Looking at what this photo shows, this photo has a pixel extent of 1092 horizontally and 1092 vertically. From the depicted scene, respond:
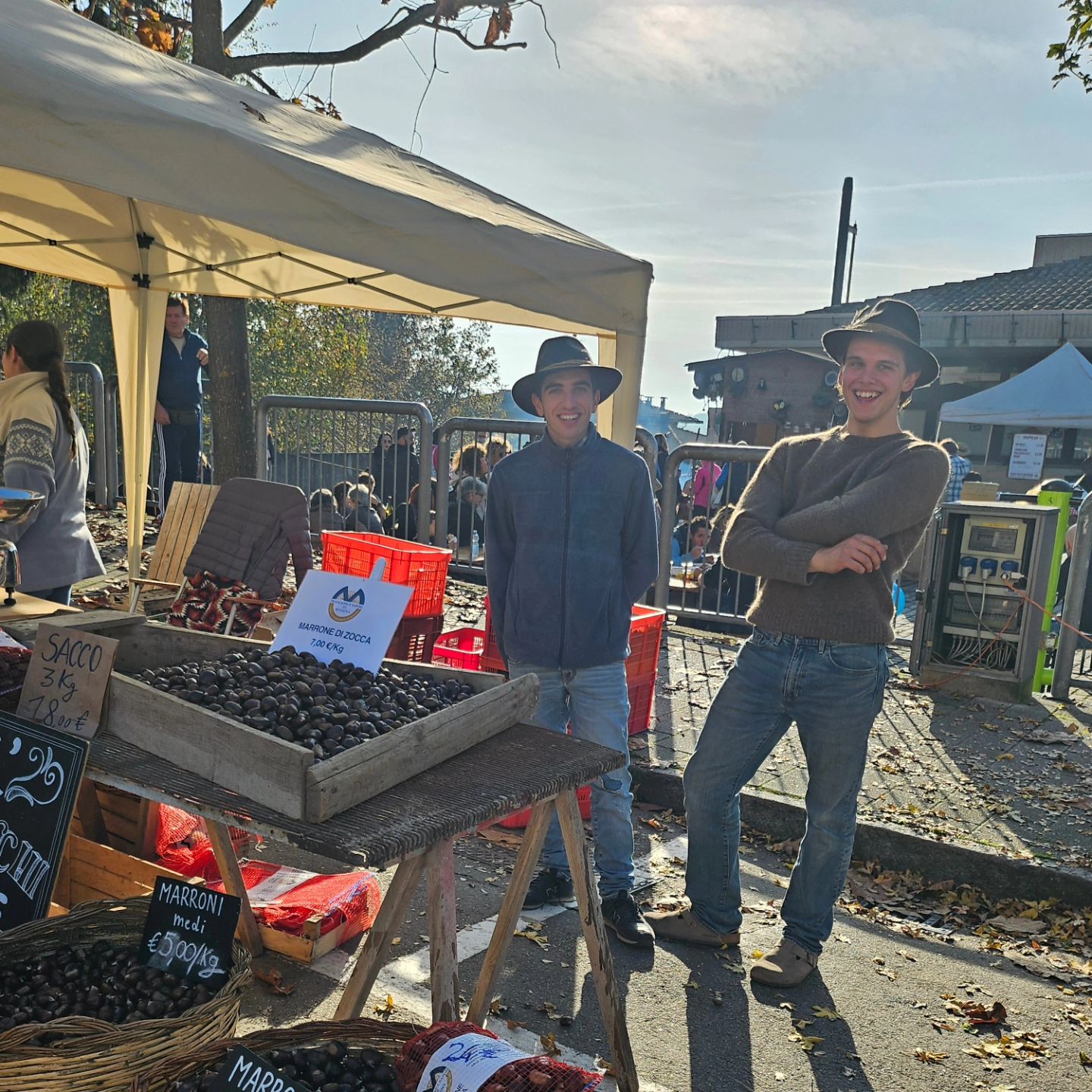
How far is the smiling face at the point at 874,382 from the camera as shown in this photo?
3498 mm

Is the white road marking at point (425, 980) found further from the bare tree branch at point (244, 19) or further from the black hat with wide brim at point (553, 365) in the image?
the bare tree branch at point (244, 19)

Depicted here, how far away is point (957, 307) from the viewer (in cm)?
2541

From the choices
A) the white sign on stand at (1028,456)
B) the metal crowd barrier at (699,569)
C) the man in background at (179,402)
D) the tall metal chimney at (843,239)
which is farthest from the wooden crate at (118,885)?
the tall metal chimney at (843,239)

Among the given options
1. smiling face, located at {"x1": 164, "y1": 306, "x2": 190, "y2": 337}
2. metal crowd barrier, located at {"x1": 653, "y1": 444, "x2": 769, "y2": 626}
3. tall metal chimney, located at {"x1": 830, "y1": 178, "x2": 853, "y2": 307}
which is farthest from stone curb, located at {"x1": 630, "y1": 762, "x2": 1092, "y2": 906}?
tall metal chimney, located at {"x1": 830, "y1": 178, "x2": 853, "y2": 307}

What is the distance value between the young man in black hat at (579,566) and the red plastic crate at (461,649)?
52.7 inches

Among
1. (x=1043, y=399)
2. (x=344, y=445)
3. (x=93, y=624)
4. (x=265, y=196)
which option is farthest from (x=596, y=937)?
(x=1043, y=399)

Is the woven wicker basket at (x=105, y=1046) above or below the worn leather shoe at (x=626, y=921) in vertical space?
above

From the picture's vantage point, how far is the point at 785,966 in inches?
149

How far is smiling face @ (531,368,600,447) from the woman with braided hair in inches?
105

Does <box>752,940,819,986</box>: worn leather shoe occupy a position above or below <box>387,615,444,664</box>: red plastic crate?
below

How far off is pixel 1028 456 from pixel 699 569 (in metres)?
15.4

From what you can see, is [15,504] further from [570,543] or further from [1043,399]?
[1043,399]

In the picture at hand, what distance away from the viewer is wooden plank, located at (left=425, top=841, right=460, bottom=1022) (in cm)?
258

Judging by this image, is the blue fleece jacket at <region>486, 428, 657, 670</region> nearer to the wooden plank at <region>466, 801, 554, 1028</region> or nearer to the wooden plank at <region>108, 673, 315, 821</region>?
the wooden plank at <region>466, 801, 554, 1028</region>
